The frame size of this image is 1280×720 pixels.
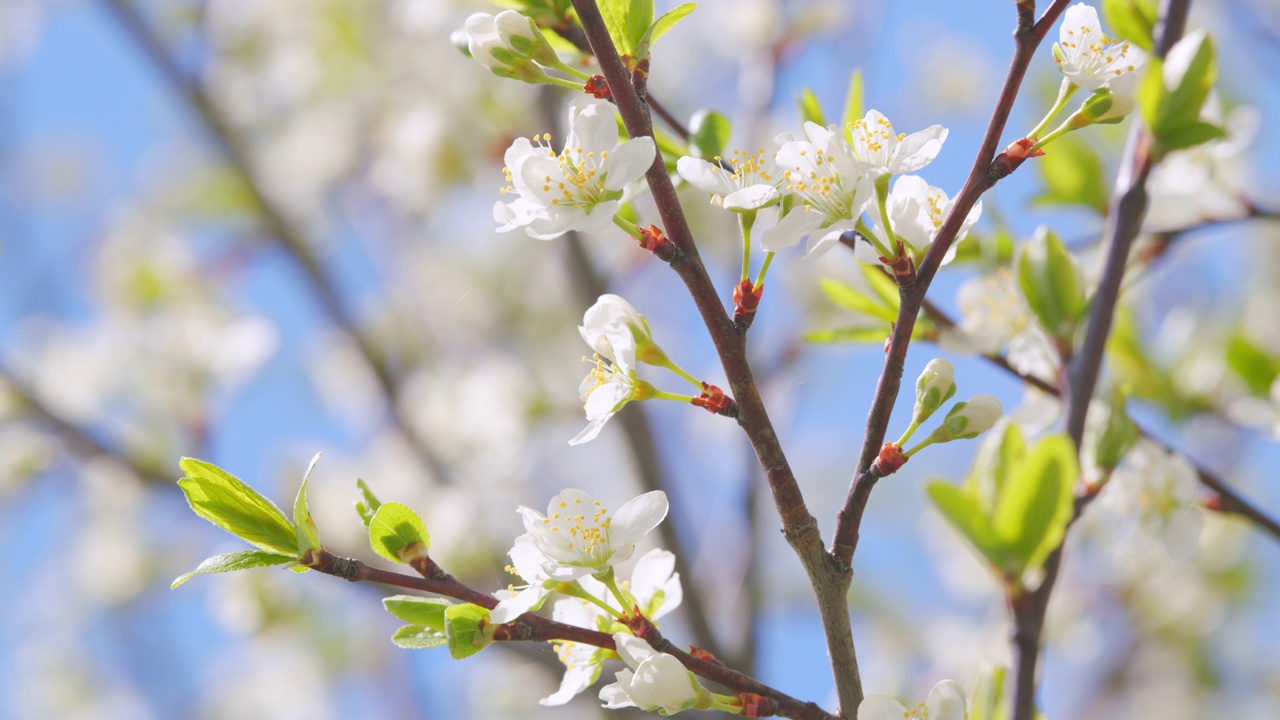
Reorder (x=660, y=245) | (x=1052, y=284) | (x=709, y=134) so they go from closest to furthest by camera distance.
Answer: (x=660, y=245) → (x=709, y=134) → (x=1052, y=284)

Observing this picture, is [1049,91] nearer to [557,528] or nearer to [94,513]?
[557,528]

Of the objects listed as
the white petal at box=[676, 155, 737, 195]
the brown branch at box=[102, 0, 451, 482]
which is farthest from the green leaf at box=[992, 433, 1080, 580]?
the brown branch at box=[102, 0, 451, 482]

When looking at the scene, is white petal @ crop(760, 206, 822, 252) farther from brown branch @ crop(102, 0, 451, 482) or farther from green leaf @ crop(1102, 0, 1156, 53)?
brown branch @ crop(102, 0, 451, 482)

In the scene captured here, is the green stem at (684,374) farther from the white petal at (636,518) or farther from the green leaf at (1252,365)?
the green leaf at (1252,365)

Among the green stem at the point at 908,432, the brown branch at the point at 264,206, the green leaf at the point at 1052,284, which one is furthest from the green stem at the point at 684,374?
the brown branch at the point at 264,206

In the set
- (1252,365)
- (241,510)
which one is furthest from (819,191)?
(1252,365)

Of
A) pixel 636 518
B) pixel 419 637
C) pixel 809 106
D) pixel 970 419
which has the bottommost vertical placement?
pixel 419 637

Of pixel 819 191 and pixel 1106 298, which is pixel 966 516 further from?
pixel 1106 298

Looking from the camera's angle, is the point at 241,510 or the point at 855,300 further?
the point at 855,300
